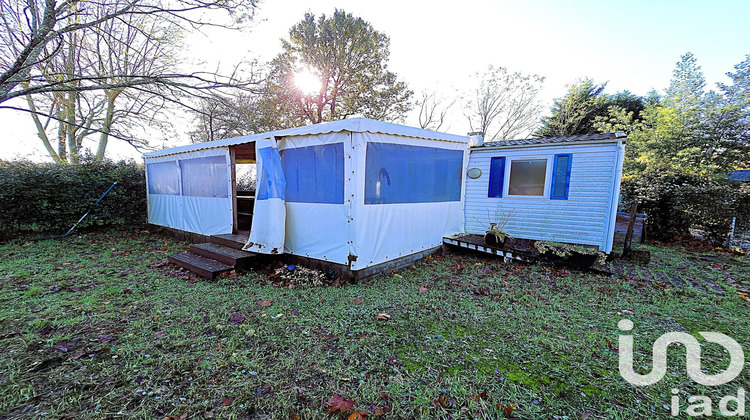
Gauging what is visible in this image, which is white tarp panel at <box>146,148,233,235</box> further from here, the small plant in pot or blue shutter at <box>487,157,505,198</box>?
blue shutter at <box>487,157,505,198</box>

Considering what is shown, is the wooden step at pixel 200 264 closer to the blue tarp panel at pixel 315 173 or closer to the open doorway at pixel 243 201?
the open doorway at pixel 243 201

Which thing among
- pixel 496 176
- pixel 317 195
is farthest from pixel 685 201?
pixel 317 195

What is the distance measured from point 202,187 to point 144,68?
5027mm

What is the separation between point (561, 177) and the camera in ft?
18.3

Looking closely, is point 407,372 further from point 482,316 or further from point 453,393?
point 482,316

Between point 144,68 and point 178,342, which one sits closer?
point 178,342

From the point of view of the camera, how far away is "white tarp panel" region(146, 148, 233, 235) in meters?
6.16

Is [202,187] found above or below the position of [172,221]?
above

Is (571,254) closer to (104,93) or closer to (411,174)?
(411,174)

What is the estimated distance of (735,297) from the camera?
12.6ft

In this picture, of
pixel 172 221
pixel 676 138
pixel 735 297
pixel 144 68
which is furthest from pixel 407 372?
pixel 676 138

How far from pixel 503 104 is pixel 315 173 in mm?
18414

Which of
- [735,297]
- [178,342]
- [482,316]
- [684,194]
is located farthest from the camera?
[684,194]

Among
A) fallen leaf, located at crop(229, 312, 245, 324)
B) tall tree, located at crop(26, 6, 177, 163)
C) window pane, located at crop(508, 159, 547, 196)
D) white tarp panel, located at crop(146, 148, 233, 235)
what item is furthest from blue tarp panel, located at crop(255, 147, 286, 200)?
window pane, located at crop(508, 159, 547, 196)
